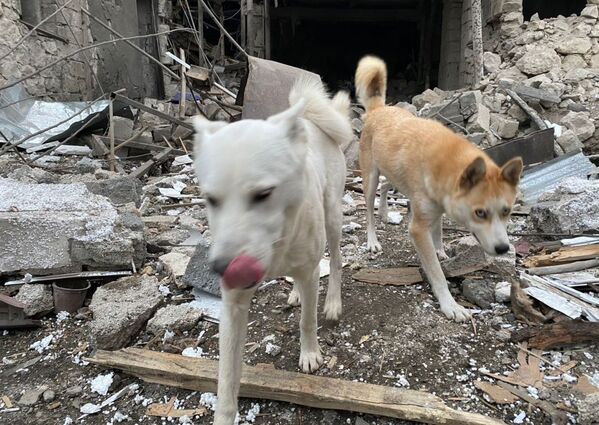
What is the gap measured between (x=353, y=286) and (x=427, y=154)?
1.26 m

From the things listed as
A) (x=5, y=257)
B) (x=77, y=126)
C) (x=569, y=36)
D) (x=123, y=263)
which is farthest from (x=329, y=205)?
(x=569, y=36)

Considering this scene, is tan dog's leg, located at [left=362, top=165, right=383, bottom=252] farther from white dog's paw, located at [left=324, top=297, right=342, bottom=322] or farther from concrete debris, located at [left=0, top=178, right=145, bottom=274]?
concrete debris, located at [left=0, top=178, right=145, bottom=274]

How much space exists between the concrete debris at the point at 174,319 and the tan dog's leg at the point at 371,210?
196 centimetres

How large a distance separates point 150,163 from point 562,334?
222 inches

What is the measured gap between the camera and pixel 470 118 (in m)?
7.57

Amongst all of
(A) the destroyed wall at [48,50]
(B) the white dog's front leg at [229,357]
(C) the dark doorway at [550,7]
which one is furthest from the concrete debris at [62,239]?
(C) the dark doorway at [550,7]

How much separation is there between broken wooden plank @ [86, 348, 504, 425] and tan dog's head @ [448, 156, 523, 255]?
1.14m

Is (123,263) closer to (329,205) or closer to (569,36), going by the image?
(329,205)

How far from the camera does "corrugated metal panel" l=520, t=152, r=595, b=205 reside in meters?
5.52

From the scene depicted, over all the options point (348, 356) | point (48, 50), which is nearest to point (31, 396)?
point (348, 356)

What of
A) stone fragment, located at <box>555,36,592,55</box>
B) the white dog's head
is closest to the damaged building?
the white dog's head

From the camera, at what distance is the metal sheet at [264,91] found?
5504mm

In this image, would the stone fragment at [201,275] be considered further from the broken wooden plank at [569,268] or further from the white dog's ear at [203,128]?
the broken wooden plank at [569,268]

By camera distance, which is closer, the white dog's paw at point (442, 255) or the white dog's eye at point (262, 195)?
the white dog's eye at point (262, 195)
